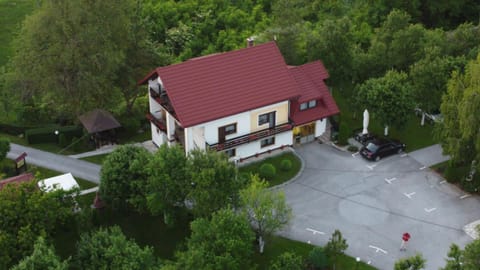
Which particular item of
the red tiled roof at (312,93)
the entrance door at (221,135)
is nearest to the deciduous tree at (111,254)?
the entrance door at (221,135)

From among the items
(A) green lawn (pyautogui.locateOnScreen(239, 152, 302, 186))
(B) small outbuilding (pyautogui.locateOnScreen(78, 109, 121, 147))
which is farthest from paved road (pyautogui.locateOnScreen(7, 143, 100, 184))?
(A) green lawn (pyautogui.locateOnScreen(239, 152, 302, 186))

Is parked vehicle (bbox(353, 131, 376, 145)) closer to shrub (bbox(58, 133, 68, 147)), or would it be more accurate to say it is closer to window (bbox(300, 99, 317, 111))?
window (bbox(300, 99, 317, 111))

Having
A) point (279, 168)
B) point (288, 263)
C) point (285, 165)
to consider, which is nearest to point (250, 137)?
point (279, 168)

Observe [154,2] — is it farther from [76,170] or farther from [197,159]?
[197,159]

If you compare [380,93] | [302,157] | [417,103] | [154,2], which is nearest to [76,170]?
[302,157]

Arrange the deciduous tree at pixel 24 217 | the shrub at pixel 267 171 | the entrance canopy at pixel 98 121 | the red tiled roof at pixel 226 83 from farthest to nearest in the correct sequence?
1. the entrance canopy at pixel 98 121
2. the shrub at pixel 267 171
3. the red tiled roof at pixel 226 83
4. the deciduous tree at pixel 24 217

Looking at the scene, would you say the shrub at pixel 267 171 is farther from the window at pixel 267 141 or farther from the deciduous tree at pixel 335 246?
the deciduous tree at pixel 335 246

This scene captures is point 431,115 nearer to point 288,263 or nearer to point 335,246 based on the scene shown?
point 335,246
